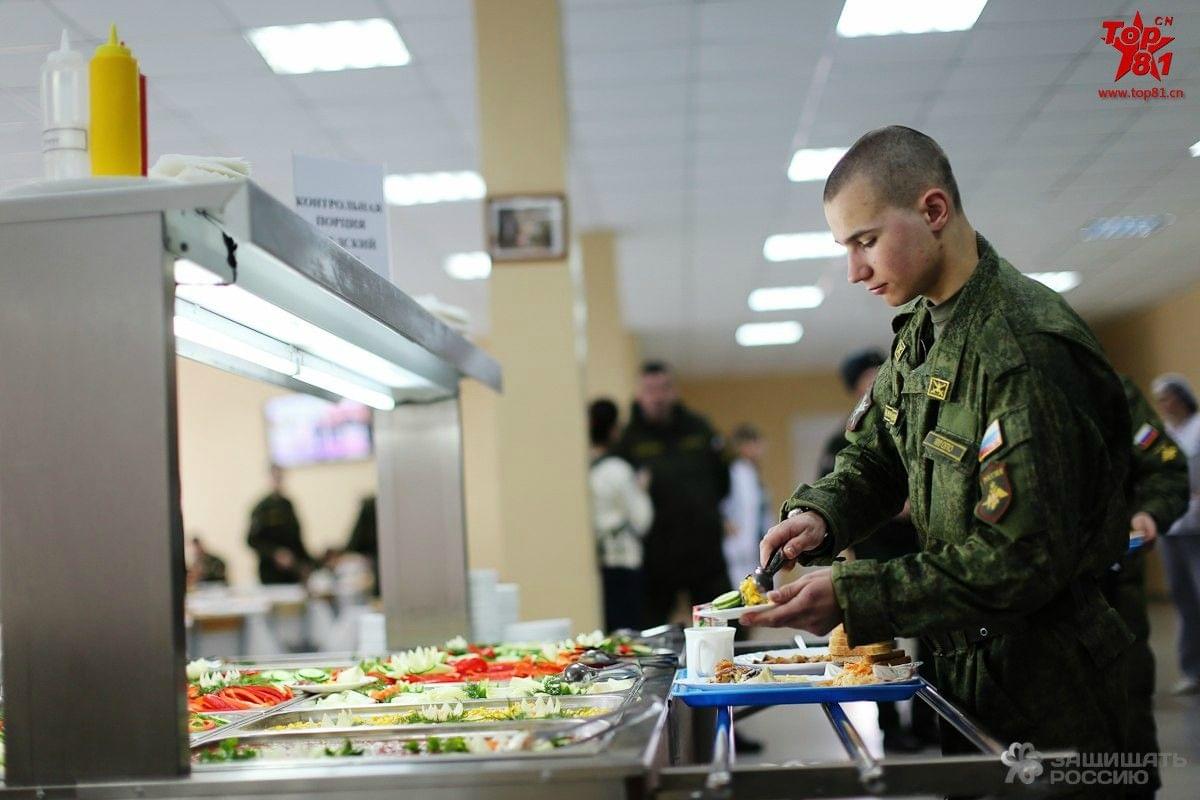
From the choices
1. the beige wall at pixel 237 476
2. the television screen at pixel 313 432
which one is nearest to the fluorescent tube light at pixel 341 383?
the beige wall at pixel 237 476

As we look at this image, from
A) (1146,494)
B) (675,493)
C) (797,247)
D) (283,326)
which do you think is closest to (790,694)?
(283,326)

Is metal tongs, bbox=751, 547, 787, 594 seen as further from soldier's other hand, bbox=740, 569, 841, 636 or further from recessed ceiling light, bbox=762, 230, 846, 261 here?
recessed ceiling light, bbox=762, 230, 846, 261

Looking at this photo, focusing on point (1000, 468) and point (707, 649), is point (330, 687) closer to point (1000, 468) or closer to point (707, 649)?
point (707, 649)

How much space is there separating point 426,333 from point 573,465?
3.10 meters

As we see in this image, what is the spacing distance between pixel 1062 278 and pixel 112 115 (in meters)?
1.80

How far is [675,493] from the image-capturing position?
5980 millimetres

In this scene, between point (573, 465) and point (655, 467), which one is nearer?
point (573, 465)

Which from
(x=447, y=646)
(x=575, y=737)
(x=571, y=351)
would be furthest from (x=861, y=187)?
(x=571, y=351)

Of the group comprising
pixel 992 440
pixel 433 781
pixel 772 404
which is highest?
pixel 772 404

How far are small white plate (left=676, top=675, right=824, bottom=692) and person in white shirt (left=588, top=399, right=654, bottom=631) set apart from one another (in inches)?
142

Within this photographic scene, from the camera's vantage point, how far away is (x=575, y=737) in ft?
5.21

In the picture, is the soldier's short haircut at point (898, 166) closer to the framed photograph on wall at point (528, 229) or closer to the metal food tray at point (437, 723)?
the metal food tray at point (437, 723)

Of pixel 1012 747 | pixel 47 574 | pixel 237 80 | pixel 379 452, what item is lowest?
pixel 1012 747

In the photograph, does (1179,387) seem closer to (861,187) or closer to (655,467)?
(861,187)
